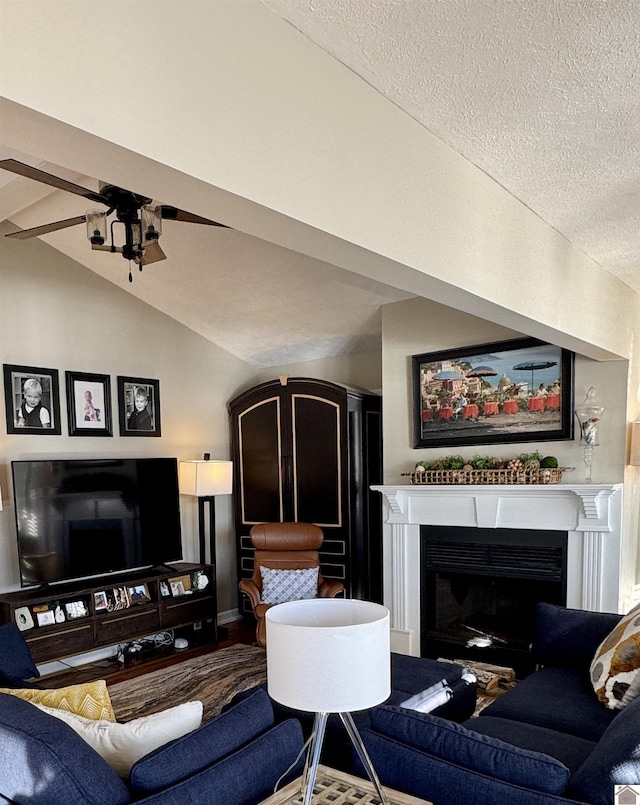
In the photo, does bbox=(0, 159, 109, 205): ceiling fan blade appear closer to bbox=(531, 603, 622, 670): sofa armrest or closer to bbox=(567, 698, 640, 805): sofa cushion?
bbox=(567, 698, 640, 805): sofa cushion

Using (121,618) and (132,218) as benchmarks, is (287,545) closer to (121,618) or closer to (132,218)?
(121,618)

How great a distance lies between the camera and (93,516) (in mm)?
4539

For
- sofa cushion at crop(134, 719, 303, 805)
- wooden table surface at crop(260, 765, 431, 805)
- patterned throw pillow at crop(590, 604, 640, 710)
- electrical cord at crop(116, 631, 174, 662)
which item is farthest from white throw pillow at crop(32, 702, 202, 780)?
electrical cord at crop(116, 631, 174, 662)

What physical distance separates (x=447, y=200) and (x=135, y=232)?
1.69 m

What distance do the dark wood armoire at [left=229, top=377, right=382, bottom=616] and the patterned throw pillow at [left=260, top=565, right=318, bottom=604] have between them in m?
0.46

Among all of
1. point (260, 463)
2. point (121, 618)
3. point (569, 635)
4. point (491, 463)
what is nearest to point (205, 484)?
point (260, 463)

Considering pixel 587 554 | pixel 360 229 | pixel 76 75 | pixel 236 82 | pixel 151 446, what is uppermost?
pixel 236 82

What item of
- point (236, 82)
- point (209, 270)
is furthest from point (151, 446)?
point (236, 82)

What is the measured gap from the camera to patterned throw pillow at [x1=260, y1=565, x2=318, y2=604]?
15.5ft

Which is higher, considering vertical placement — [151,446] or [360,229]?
[360,229]

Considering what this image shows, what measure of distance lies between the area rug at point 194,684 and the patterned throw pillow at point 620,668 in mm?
2170

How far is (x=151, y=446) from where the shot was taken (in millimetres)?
5289

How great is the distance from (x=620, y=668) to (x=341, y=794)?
1446mm

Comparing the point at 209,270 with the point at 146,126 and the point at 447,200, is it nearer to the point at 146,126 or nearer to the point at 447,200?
the point at 447,200
